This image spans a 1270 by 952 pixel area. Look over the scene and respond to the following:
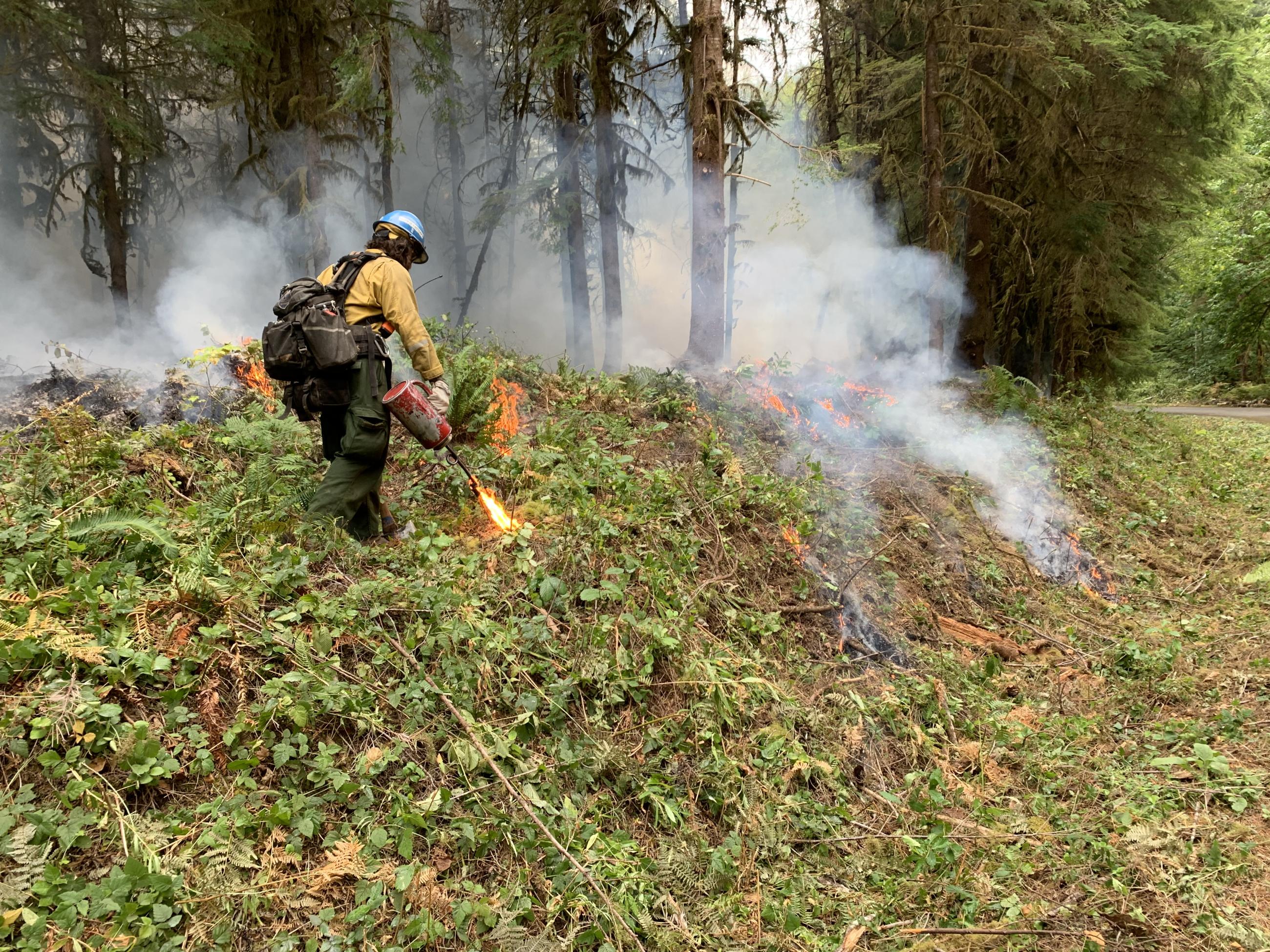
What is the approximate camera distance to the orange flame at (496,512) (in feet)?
15.1

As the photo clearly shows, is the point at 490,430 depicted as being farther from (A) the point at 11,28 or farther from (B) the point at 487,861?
(A) the point at 11,28

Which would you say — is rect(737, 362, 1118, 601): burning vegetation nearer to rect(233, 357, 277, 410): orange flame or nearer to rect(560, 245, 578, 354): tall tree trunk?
rect(233, 357, 277, 410): orange flame

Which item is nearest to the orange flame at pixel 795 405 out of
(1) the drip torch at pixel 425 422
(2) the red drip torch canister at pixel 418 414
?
(1) the drip torch at pixel 425 422

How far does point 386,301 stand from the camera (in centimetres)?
433

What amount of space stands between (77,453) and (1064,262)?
1490 centimetres

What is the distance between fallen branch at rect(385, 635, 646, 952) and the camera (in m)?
2.65

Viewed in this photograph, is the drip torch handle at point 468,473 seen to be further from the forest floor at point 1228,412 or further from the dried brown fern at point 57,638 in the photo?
the forest floor at point 1228,412

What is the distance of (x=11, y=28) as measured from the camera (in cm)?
971

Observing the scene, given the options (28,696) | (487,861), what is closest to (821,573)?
(487,861)

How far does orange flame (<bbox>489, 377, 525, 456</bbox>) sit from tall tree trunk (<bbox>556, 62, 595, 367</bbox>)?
19.7 ft

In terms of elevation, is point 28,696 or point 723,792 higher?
point 28,696

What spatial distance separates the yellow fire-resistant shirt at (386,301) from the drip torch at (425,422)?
0.25 m

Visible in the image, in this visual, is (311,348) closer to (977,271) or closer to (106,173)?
(106,173)

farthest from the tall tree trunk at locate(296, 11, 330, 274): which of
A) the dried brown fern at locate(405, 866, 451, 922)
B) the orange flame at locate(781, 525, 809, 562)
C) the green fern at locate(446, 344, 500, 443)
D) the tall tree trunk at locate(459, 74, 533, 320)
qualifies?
the dried brown fern at locate(405, 866, 451, 922)
